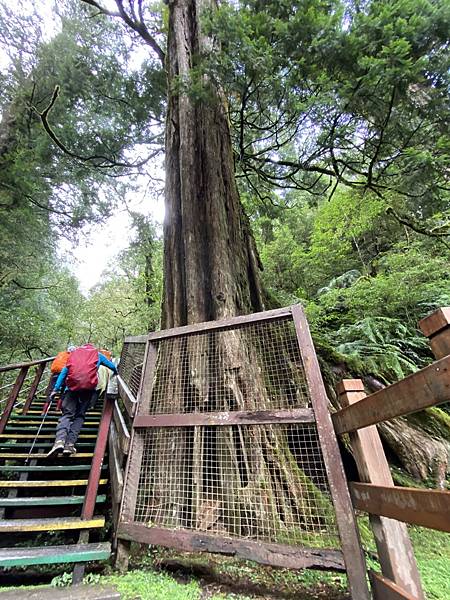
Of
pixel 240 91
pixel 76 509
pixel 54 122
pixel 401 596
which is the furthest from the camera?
pixel 54 122

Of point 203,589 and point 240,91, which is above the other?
point 240,91

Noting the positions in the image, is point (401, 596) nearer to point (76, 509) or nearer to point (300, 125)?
point (76, 509)

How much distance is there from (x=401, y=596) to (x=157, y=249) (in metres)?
11.4

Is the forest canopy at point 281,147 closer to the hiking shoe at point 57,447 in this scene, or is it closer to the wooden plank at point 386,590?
the wooden plank at point 386,590

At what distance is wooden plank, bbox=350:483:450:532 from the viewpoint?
3.45 feet

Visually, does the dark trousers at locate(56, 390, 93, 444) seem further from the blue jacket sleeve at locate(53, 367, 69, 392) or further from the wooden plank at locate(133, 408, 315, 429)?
the wooden plank at locate(133, 408, 315, 429)

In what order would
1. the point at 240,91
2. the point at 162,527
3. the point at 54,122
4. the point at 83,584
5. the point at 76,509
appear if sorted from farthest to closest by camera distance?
the point at 54,122 → the point at 240,91 → the point at 76,509 → the point at 162,527 → the point at 83,584

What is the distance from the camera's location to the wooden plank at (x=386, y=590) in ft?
4.11

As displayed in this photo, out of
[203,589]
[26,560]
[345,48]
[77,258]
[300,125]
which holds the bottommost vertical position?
[203,589]

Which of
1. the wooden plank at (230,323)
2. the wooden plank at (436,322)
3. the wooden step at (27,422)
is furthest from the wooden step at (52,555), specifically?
the wooden plank at (436,322)

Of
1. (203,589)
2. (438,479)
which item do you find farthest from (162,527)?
(438,479)

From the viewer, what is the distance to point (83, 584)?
6.28 feet

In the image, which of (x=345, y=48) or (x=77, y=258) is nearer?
(x=345, y=48)

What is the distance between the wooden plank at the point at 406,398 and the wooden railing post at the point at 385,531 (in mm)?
119
